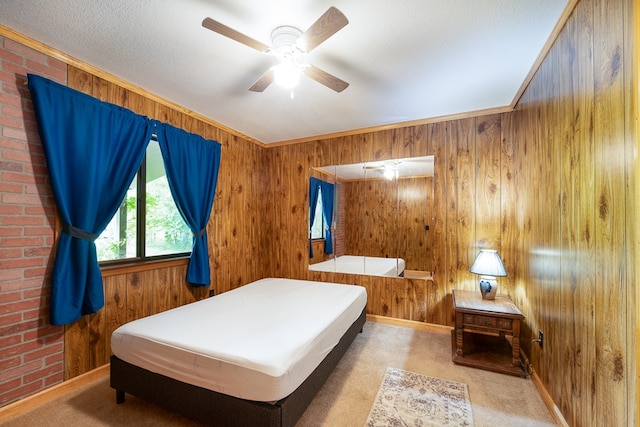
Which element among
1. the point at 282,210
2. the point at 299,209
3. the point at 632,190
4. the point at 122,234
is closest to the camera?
the point at 632,190

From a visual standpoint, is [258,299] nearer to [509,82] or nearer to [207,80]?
[207,80]

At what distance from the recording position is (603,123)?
1.24 m

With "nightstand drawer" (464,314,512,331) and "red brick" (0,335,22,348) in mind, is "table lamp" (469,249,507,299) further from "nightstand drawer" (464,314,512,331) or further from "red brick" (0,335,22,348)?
"red brick" (0,335,22,348)

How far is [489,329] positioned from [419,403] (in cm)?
96

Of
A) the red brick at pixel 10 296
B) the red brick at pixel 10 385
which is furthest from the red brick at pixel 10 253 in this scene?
the red brick at pixel 10 385

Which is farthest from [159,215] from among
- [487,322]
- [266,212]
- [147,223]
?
[487,322]

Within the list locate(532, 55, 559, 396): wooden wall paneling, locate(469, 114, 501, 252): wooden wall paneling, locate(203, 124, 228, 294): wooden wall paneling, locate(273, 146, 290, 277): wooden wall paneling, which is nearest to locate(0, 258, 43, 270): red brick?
locate(203, 124, 228, 294): wooden wall paneling

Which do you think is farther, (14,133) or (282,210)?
(282,210)

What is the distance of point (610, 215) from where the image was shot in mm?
1186

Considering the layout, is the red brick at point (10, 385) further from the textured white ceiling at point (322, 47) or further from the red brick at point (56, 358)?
the textured white ceiling at point (322, 47)

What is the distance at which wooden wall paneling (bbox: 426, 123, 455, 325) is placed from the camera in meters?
3.10

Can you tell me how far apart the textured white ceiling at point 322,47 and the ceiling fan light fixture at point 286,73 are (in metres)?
0.26

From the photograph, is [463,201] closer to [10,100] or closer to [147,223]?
[147,223]

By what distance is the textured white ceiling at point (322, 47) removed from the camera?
5.10 ft
